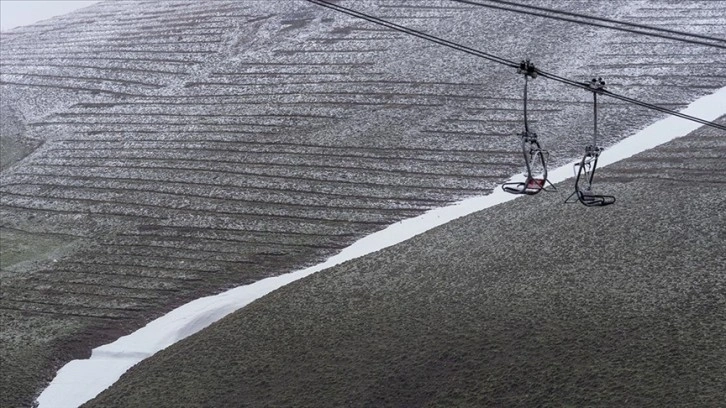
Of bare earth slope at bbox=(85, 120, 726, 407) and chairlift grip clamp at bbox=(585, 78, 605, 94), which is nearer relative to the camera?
chairlift grip clamp at bbox=(585, 78, 605, 94)

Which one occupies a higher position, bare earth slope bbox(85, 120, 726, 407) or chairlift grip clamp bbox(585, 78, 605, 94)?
chairlift grip clamp bbox(585, 78, 605, 94)

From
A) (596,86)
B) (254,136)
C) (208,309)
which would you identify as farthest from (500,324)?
(254,136)

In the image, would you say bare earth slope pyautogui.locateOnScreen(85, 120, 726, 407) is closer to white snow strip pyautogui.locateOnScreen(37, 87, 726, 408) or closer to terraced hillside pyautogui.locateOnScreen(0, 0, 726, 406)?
white snow strip pyautogui.locateOnScreen(37, 87, 726, 408)

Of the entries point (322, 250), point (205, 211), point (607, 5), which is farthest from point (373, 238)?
point (607, 5)

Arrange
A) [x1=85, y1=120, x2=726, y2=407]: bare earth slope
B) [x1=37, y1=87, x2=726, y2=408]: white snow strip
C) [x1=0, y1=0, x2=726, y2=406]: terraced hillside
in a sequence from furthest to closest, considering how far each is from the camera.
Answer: [x1=0, y1=0, x2=726, y2=406]: terraced hillside < [x1=37, y1=87, x2=726, y2=408]: white snow strip < [x1=85, y1=120, x2=726, y2=407]: bare earth slope

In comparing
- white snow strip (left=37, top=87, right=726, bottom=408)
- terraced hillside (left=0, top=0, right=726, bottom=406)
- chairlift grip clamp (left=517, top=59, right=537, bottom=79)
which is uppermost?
chairlift grip clamp (left=517, top=59, right=537, bottom=79)

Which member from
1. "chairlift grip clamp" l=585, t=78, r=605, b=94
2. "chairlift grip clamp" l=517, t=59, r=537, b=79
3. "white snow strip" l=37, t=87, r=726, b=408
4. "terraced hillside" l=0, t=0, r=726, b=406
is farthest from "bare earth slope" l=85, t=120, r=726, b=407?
"chairlift grip clamp" l=517, t=59, r=537, b=79
